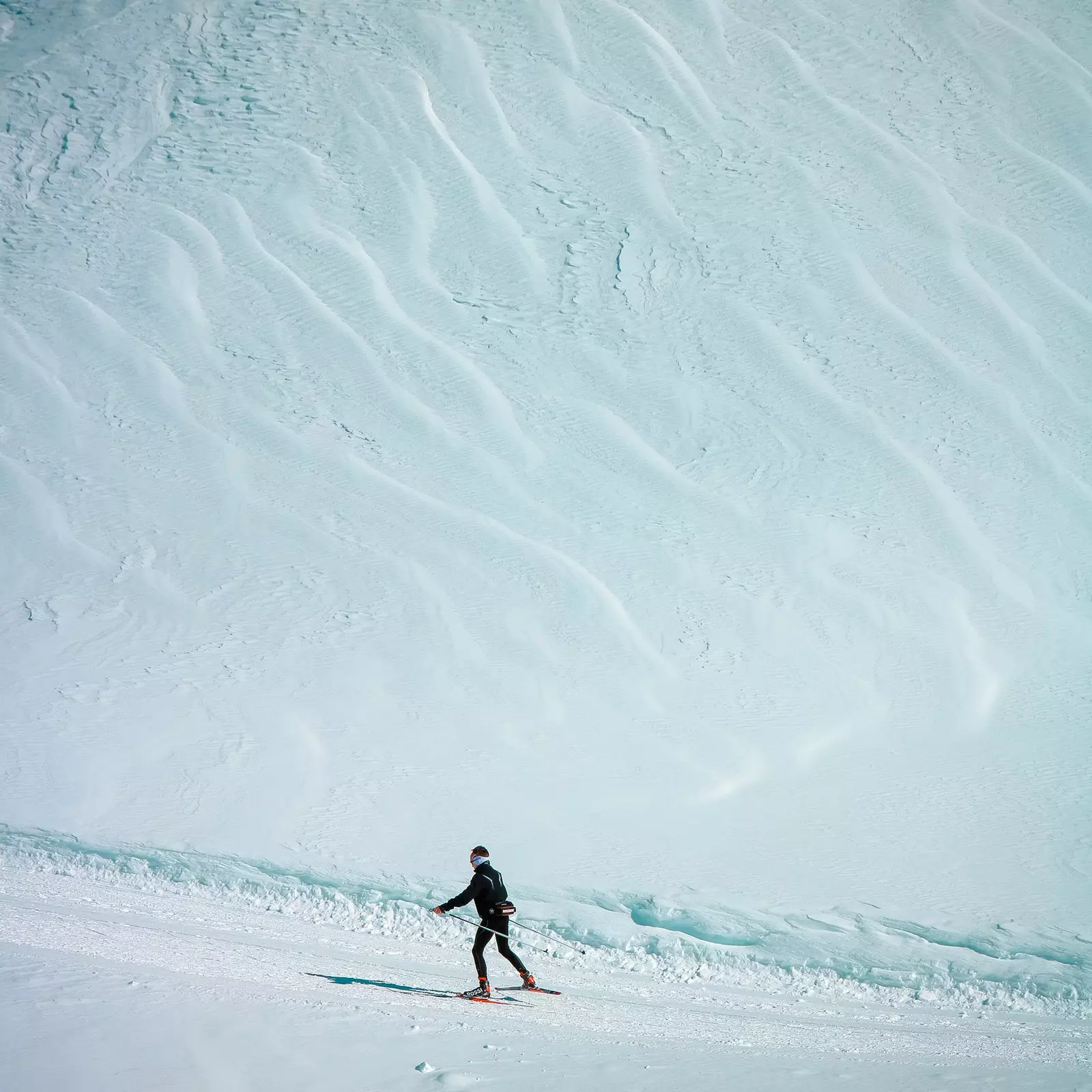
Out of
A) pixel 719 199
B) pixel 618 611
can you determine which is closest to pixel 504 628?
pixel 618 611

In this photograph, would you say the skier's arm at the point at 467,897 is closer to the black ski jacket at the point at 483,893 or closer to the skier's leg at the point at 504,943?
the black ski jacket at the point at 483,893

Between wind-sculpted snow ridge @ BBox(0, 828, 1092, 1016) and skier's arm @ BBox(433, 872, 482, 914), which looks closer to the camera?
skier's arm @ BBox(433, 872, 482, 914)

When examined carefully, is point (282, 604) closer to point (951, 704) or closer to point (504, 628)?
point (504, 628)

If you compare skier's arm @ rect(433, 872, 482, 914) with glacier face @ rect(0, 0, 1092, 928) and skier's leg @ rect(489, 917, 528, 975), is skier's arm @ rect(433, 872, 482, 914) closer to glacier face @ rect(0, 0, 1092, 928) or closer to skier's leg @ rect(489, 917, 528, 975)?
skier's leg @ rect(489, 917, 528, 975)

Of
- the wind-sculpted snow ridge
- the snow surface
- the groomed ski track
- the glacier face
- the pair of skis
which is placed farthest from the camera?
the glacier face

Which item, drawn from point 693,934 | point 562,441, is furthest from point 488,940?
point 562,441

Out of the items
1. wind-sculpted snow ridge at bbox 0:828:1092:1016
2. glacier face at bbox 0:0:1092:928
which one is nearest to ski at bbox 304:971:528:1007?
wind-sculpted snow ridge at bbox 0:828:1092:1016

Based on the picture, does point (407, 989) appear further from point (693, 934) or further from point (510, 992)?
point (693, 934)
